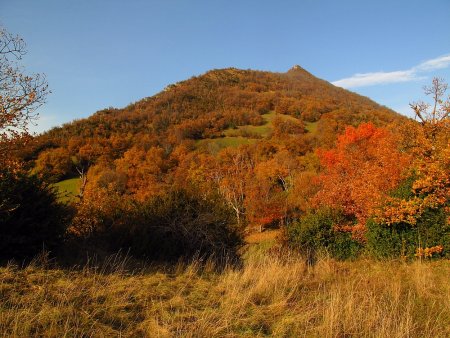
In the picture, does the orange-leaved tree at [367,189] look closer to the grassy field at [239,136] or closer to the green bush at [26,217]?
the green bush at [26,217]

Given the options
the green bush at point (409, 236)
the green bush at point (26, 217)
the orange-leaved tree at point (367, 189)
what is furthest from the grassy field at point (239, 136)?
the green bush at point (26, 217)

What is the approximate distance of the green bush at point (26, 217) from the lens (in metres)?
6.91

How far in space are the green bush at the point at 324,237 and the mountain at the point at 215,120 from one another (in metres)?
45.6

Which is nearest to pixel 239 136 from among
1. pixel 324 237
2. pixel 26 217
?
pixel 324 237

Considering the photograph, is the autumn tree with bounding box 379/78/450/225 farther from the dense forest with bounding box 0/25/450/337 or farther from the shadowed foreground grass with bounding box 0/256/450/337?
the shadowed foreground grass with bounding box 0/256/450/337

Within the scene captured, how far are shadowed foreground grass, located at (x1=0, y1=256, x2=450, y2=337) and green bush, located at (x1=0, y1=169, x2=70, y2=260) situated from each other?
107 cm

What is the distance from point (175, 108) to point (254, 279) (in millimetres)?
102607

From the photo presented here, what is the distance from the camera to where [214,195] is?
1280 cm

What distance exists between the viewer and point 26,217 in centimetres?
756

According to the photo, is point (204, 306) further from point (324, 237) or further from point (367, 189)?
point (367, 189)

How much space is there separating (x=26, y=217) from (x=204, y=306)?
4976mm

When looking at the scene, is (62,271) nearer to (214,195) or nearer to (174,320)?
(174,320)

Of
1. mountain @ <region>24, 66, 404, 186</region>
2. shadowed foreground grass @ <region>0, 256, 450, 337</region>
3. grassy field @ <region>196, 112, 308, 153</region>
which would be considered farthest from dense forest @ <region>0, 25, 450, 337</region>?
grassy field @ <region>196, 112, 308, 153</region>

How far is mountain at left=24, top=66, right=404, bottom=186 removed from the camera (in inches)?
2857
